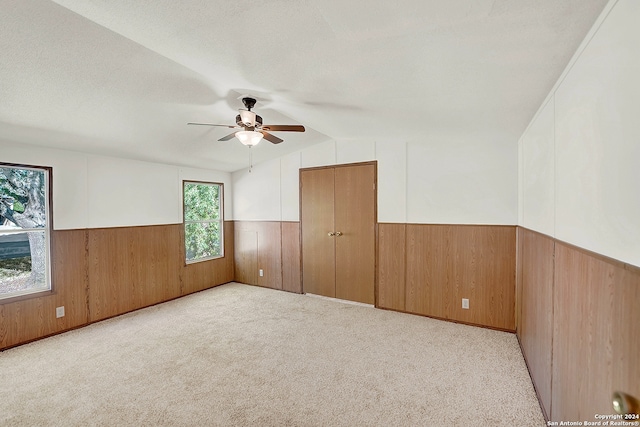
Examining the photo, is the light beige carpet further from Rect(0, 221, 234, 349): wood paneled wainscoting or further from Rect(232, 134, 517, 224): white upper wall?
Rect(232, 134, 517, 224): white upper wall

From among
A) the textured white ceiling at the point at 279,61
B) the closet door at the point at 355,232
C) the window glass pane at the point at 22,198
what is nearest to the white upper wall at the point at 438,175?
the closet door at the point at 355,232

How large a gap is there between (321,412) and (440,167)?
2969mm

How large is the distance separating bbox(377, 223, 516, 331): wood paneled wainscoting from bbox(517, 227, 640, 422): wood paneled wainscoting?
109 cm

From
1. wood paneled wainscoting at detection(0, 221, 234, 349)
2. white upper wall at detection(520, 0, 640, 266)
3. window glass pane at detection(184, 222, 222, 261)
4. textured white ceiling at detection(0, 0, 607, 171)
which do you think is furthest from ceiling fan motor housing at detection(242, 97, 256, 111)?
window glass pane at detection(184, 222, 222, 261)

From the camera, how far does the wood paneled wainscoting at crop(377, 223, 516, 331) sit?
10.7 feet

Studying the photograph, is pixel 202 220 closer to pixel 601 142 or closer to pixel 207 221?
pixel 207 221

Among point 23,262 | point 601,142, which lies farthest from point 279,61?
point 23,262

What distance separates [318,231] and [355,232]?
650 millimetres

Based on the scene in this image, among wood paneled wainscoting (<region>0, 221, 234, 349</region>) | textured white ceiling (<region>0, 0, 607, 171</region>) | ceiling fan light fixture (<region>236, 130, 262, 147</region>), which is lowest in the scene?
wood paneled wainscoting (<region>0, 221, 234, 349</region>)

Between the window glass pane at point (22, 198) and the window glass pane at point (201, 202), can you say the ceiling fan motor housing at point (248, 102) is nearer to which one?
the window glass pane at point (22, 198)

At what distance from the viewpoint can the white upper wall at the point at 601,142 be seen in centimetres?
92

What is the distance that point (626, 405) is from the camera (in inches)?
33.9

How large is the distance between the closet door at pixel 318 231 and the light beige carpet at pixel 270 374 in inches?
36.3

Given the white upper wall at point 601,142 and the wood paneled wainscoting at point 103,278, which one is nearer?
the white upper wall at point 601,142
